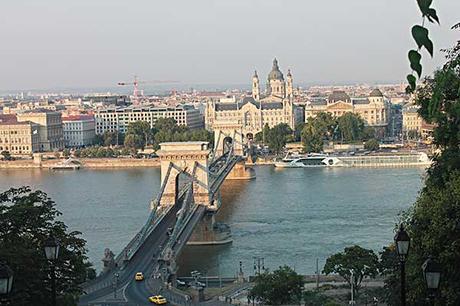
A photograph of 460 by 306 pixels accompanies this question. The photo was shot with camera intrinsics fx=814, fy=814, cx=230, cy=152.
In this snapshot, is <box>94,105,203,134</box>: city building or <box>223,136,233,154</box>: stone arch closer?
<box>223,136,233,154</box>: stone arch

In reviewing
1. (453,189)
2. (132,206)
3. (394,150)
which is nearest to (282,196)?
(132,206)

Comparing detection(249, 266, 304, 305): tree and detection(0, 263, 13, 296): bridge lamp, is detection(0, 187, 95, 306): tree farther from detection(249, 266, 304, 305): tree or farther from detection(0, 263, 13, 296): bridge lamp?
A: detection(249, 266, 304, 305): tree

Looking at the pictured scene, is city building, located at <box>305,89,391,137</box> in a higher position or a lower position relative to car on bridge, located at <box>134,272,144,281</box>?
higher

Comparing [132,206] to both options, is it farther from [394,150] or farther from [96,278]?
[394,150]

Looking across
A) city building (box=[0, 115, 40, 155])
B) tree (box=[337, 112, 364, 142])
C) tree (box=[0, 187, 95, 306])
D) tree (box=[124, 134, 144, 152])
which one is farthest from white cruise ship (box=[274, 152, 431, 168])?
tree (box=[0, 187, 95, 306])

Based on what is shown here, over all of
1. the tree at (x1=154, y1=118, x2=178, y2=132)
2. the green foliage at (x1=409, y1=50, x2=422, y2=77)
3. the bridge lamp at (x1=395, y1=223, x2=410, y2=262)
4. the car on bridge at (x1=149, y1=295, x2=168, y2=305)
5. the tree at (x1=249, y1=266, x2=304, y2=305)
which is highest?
the green foliage at (x1=409, y1=50, x2=422, y2=77)

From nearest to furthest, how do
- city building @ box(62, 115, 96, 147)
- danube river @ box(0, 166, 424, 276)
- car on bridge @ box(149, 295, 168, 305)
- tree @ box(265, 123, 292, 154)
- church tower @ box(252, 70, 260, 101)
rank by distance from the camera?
car on bridge @ box(149, 295, 168, 305)
danube river @ box(0, 166, 424, 276)
tree @ box(265, 123, 292, 154)
city building @ box(62, 115, 96, 147)
church tower @ box(252, 70, 260, 101)
